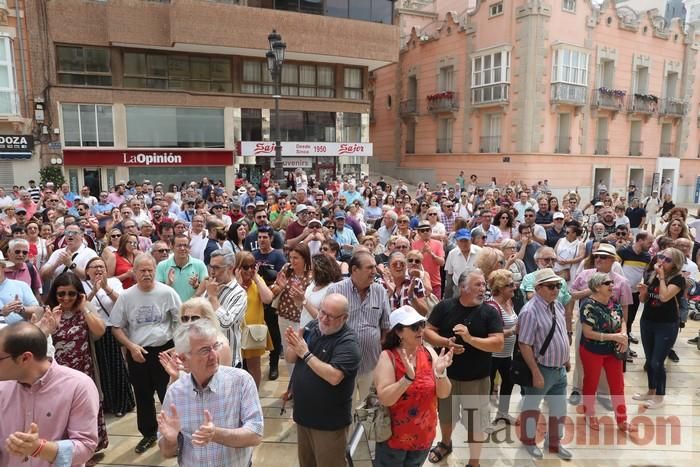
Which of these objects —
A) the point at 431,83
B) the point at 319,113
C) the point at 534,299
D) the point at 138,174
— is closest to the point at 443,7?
the point at 431,83

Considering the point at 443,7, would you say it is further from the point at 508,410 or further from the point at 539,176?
the point at 508,410

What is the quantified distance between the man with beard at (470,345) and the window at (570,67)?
78.8 feet

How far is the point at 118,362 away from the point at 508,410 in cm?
406

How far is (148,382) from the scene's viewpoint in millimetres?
4254

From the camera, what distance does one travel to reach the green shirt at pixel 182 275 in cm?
489

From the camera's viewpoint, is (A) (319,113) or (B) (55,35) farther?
(A) (319,113)

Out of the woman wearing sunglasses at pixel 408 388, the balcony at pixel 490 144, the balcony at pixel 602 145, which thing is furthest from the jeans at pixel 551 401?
the balcony at pixel 602 145

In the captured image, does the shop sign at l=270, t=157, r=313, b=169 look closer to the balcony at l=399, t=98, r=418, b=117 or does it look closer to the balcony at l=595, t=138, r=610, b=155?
the balcony at l=399, t=98, r=418, b=117

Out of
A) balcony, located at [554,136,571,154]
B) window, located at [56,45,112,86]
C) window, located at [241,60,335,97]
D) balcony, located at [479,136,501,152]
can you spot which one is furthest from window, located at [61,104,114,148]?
balcony, located at [554,136,571,154]

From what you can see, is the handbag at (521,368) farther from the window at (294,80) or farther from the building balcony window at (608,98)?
the building balcony window at (608,98)

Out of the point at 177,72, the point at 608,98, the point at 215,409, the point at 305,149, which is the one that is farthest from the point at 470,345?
the point at 608,98

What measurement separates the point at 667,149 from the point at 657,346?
3168 cm

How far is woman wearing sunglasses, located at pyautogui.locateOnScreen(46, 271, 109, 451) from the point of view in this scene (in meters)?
3.80

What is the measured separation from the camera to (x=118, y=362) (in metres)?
4.88
